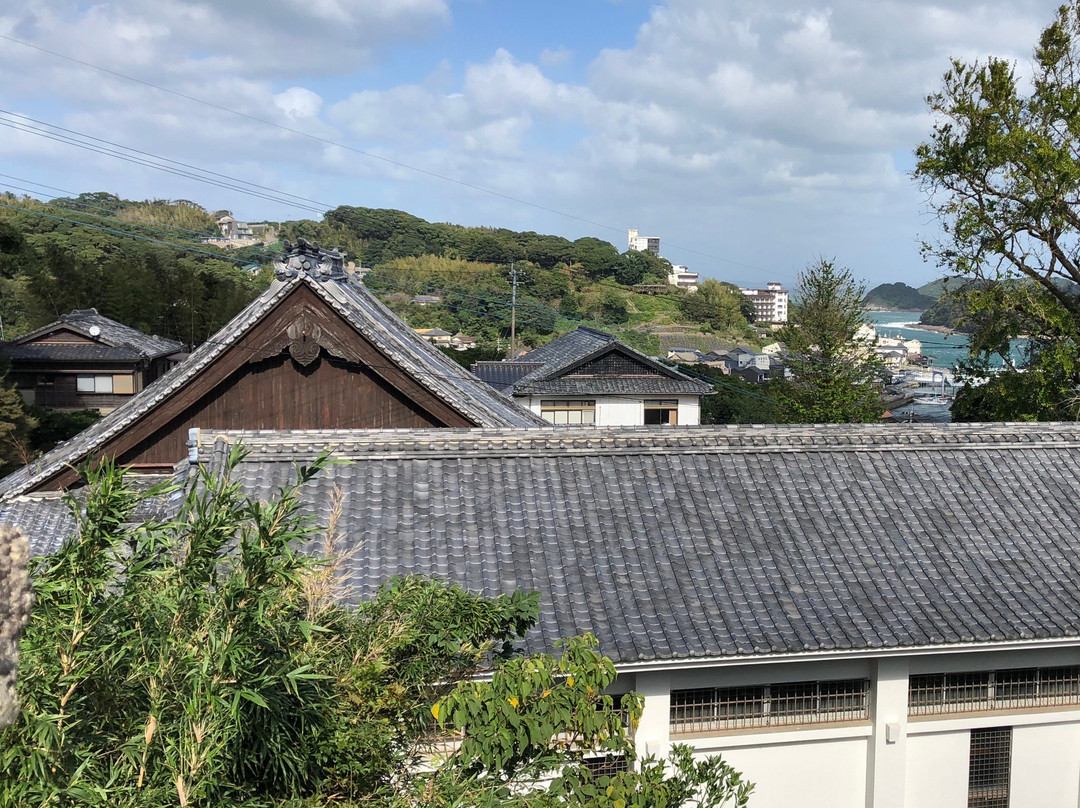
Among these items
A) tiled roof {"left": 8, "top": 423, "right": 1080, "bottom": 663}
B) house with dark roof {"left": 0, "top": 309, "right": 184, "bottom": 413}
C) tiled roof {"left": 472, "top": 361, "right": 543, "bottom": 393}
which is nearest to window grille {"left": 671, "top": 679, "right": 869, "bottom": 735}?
tiled roof {"left": 8, "top": 423, "right": 1080, "bottom": 663}

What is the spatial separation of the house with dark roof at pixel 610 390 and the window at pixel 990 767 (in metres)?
23.5

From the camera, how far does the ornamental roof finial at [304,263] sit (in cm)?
1399

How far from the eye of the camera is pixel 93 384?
4088 centimetres

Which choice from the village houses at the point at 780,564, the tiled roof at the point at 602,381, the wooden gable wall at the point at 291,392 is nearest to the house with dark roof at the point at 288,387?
the wooden gable wall at the point at 291,392

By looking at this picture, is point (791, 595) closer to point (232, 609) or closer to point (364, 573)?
point (364, 573)

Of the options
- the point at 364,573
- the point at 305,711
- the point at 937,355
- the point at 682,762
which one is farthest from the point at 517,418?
the point at 937,355

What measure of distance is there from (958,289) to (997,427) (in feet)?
38.3

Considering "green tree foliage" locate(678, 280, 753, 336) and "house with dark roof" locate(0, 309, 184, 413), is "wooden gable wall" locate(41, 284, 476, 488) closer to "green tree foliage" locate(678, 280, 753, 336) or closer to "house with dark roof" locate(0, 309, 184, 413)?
"house with dark roof" locate(0, 309, 184, 413)

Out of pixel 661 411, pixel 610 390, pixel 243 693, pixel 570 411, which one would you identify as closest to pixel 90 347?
pixel 570 411

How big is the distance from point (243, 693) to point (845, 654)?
6956 millimetres

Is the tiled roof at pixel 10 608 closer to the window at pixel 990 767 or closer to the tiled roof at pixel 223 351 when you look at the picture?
the window at pixel 990 767

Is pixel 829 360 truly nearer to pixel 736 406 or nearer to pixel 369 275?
pixel 736 406

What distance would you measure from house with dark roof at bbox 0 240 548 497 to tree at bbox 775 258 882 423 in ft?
57.3

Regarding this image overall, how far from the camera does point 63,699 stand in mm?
3303
